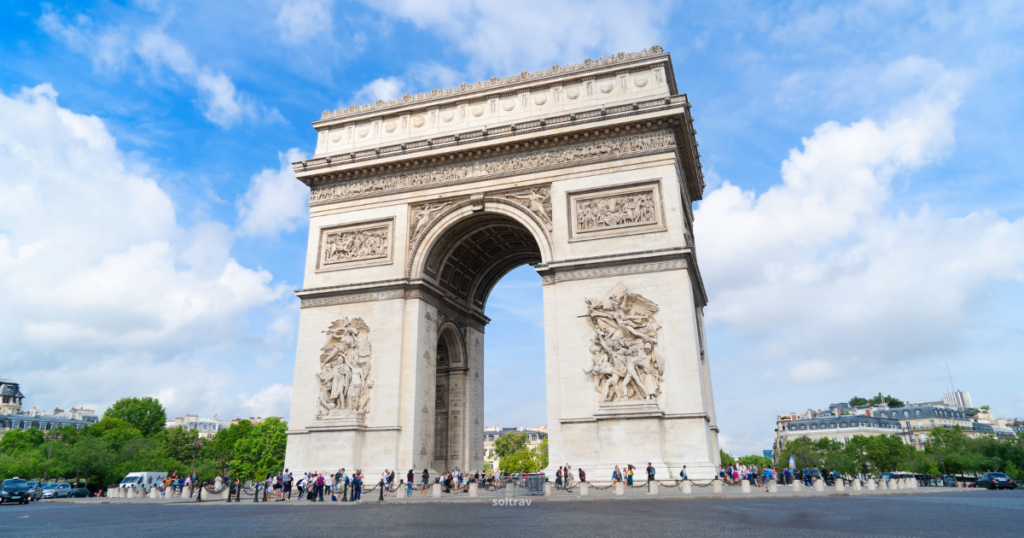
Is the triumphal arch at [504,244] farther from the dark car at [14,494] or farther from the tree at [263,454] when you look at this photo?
the tree at [263,454]

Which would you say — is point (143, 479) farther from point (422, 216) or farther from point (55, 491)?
point (422, 216)

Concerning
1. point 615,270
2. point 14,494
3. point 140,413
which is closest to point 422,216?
point 615,270

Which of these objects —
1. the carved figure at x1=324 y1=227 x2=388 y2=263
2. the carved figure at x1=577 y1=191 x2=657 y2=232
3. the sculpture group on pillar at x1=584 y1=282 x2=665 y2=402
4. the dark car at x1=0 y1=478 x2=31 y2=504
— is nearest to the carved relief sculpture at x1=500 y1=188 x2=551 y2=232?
the carved figure at x1=577 y1=191 x2=657 y2=232

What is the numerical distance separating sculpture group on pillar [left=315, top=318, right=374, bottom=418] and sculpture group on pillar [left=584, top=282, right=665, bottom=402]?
788 cm

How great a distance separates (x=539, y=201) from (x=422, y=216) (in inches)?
179

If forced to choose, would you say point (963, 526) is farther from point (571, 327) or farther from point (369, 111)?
point (369, 111)

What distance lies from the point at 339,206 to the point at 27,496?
14918mm

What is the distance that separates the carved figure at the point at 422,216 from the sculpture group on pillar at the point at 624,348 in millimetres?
6899

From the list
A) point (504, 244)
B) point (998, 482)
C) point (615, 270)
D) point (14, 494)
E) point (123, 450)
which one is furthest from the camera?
point (123, 450)

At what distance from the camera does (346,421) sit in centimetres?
2155

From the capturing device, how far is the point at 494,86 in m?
24.7

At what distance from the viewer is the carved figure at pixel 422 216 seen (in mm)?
23750

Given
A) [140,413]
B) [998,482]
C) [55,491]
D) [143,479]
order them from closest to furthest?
[998,482], [143,479], [55,491], [140,413]

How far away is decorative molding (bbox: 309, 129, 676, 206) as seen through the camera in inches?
867
